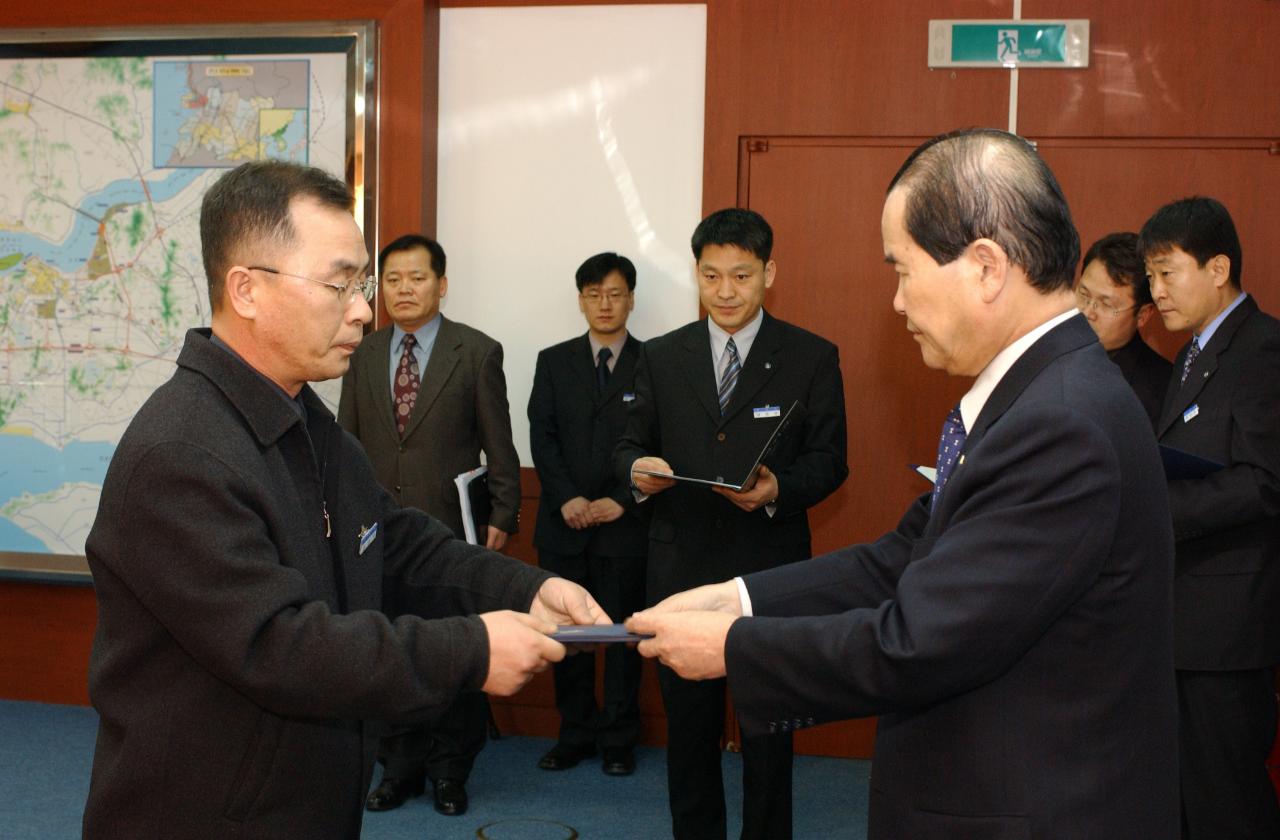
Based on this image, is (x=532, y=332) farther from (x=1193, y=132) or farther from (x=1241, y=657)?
(x=1241, y=657)

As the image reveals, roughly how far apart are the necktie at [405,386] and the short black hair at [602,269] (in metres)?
0.70

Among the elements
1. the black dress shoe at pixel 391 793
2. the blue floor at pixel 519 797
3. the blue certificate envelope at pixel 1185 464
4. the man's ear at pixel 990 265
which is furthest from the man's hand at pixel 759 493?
the man's ear at pixel 990 265

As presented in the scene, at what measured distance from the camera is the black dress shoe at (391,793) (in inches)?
170

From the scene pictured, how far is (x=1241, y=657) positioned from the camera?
3.29m

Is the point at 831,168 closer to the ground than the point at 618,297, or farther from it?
farther from it

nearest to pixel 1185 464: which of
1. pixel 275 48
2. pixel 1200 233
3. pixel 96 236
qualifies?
pixel 1200 233

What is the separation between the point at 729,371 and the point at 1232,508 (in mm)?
1431

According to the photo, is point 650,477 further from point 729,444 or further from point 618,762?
point 618,762

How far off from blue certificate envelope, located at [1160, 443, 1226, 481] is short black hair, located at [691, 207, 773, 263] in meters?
1.32

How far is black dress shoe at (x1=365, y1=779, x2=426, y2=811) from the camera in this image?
14.1ft

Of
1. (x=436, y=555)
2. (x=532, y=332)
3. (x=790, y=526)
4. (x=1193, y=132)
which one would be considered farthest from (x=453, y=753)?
(x=1193, y=132)

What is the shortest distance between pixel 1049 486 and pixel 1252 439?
6.50 ft

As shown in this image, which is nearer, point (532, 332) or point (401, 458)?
point (401, 458)

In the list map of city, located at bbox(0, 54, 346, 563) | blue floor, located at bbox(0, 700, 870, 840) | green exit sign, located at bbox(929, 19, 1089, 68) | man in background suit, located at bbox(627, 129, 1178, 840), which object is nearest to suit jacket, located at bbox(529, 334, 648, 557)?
blue floor, located at bbox(0, 700, 870, 840)
